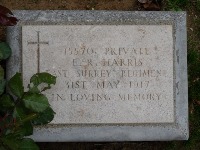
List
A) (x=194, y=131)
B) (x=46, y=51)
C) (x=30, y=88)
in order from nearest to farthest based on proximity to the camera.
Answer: (x=30, y=88)
(x=46, y=51)
(x=194, y=131)

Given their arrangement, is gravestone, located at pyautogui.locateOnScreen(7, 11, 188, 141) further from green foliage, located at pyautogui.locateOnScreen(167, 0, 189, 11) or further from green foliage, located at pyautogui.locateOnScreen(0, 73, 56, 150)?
green foliage, located at pyautogui.locateOnScreen(167, 0, 189, 11)

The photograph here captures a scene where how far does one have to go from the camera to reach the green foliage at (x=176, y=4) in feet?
13.6

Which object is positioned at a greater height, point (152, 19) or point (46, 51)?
point (152, 19)

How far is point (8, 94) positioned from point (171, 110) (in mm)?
1289

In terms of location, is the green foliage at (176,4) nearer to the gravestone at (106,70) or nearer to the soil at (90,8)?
the soil at (90,8)

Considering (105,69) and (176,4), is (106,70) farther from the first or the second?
(176,4)

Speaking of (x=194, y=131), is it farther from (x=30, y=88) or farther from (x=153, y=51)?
(x=30, y=88)

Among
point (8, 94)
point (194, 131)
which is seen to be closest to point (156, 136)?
point (194, 131)

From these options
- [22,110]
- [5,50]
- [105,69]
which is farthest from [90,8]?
[22,110]

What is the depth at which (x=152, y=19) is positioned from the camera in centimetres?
369

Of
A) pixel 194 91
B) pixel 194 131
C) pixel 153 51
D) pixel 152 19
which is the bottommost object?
pixel 194 131

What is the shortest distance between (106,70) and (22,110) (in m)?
0.80

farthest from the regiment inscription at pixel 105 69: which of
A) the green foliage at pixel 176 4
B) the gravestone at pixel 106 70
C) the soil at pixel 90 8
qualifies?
the green foliage at pixel 176 4

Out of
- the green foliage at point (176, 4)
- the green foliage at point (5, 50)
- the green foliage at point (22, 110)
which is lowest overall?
the green foliage at point (22, 110)
